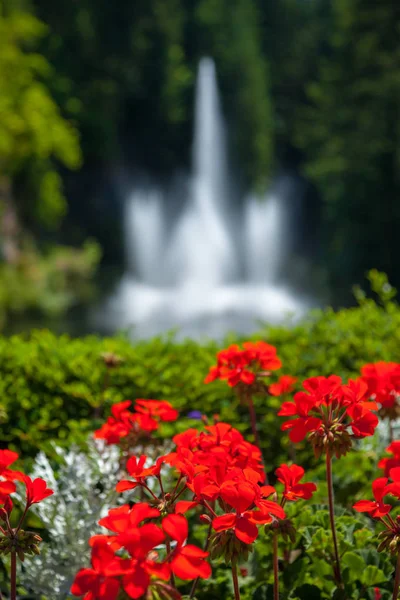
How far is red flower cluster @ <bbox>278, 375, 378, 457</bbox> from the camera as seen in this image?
118cm

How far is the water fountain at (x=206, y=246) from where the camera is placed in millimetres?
16359

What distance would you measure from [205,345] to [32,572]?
161 centimetres

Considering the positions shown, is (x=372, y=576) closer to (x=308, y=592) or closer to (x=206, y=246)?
(x=308, y=592)

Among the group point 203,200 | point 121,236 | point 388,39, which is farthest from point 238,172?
point 388,39

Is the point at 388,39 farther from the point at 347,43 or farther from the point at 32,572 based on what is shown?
the point at 32,572

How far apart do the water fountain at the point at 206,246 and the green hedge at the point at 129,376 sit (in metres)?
11.8

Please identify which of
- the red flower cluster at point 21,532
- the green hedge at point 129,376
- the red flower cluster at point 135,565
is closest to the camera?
the red flower cluster at point 135,565

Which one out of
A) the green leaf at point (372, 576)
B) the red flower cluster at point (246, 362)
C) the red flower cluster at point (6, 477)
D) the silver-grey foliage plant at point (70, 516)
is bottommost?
the green leaf at point (372, 576)

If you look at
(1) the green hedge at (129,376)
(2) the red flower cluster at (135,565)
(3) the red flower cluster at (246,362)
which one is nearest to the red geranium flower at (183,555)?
(2) the red flower cluster at (135,565)

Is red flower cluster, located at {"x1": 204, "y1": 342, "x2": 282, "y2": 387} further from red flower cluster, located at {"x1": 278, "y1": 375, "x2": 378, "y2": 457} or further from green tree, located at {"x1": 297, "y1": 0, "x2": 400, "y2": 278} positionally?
green tree, located at {"x1": 297, "y1": 0, "x2": 400, "y2": 278}

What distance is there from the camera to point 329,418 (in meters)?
1.22

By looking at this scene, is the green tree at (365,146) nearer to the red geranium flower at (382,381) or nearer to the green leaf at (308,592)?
the red geranium flower at (382,381)

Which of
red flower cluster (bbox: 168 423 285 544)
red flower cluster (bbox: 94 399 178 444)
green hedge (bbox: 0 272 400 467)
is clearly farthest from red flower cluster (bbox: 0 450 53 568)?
green hedge (bbox: 0 272 400 467)

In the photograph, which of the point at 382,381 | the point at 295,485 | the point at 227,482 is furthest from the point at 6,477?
the point at 382,381
